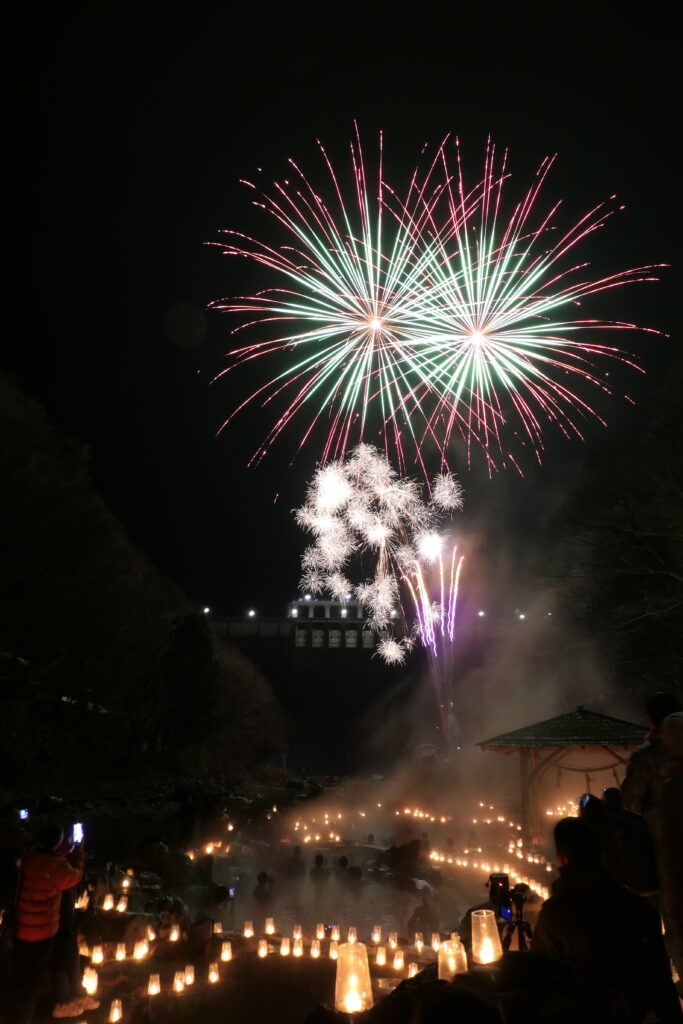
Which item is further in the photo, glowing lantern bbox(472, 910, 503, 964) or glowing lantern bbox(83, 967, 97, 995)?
glowing lantern bbox(83, 967, 97, 995)

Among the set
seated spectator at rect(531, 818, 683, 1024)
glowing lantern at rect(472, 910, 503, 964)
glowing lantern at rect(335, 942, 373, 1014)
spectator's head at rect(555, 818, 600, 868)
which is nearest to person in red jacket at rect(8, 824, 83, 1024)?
glowing lantern at rect(335, 942, 373, 1014)

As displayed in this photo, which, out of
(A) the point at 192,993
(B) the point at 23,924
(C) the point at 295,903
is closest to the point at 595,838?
(B) the point at 23,924

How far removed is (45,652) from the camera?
20500 millimetres

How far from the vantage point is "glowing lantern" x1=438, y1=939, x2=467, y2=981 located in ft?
14.3

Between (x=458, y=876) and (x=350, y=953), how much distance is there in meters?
12.2

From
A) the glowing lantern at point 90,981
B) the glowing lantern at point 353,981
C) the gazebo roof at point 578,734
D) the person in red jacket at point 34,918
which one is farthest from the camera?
the gazebo roof at point 578,734

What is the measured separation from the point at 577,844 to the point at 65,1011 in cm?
517

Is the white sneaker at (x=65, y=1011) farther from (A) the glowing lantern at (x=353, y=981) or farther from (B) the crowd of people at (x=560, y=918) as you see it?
(A) the glowing lantern at (x=353, y=981)

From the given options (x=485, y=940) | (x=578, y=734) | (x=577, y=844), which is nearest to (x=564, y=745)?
(x=578, y=734)

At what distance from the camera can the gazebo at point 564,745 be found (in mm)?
12680

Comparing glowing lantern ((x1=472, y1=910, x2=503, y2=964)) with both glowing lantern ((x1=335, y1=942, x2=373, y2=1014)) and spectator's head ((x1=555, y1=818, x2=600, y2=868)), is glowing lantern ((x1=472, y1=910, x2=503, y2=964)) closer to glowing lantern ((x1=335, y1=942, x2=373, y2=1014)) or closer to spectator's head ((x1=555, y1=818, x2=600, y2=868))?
glowing lantern ((x1=335, y1=942, x2=373, y2=1014))

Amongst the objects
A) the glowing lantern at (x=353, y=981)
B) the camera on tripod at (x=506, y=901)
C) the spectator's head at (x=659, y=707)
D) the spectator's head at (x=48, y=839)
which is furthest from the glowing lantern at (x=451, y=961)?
the spectator's head at (x=48, y=839)

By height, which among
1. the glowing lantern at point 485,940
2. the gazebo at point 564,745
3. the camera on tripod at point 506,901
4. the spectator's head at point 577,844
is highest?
the gazebo at point 564,745

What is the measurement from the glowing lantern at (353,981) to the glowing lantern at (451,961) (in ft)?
3.88
